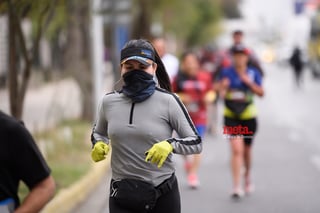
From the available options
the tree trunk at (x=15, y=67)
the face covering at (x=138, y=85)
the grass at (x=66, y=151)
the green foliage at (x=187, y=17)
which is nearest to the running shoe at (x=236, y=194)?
the grass at (x=66, y=151)

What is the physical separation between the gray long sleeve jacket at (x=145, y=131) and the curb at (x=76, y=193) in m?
3.29

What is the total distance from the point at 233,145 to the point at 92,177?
8.48 feet

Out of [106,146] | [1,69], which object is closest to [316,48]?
[1,69]

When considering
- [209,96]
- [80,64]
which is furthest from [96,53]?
[209,96]

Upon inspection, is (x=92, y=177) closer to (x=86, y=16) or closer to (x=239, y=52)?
(x=239, y=52)

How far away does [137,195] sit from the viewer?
13.7 feet

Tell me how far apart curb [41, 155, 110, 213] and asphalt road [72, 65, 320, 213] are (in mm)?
107

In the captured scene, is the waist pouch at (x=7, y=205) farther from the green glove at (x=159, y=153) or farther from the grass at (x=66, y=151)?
the grass at (x=66, y=151)

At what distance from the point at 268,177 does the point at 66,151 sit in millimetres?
3692

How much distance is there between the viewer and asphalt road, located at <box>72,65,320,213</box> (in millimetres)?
8195

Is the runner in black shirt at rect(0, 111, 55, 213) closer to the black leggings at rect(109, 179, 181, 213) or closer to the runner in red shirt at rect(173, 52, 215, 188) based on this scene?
the black leggings at rect(109, 179, 181, 213)

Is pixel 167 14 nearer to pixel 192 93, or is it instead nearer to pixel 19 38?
pixel 192 93

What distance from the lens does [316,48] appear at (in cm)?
4119

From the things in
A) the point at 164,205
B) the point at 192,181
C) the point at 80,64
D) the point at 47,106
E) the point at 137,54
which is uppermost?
the point at 137,54
